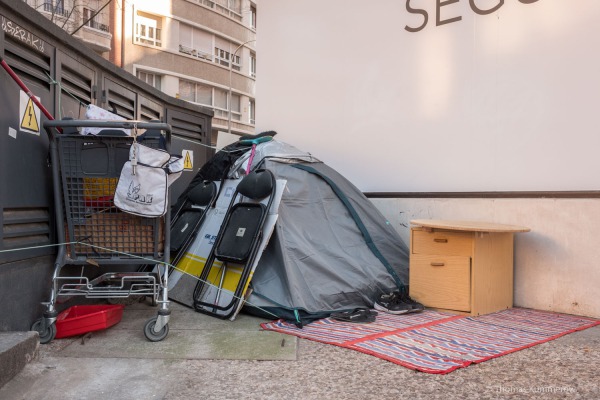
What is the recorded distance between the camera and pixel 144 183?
11.5 ft

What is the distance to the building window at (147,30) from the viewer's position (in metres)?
24.1

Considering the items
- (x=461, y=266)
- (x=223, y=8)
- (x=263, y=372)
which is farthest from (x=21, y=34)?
(x=223, y=8)

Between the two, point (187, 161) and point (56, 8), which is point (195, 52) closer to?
point (56, 8)

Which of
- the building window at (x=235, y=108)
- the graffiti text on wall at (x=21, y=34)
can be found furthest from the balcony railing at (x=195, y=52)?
the graffiti text on wall at (x=21, y=34)

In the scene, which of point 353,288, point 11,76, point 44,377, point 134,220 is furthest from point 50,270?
point 353,288

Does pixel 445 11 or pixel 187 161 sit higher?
pixel 445 11

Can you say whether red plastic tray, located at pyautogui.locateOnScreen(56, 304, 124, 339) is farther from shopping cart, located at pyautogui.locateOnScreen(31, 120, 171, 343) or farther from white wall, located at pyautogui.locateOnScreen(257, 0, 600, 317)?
white wall, located at pyautogui.locateOnScreen(257, 0, 600, 317)

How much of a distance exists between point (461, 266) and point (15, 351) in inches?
123

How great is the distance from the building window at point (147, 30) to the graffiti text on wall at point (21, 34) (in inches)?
859

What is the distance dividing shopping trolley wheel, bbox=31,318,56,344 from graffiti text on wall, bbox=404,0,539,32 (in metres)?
4.20

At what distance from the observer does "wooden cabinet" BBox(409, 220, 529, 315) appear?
434cm

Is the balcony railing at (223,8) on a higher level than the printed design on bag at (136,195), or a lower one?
higher

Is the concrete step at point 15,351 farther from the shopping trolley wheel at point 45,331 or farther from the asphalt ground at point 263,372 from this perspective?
the shopping trolley wheel at point 45,331

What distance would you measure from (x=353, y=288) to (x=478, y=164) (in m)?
1.67
